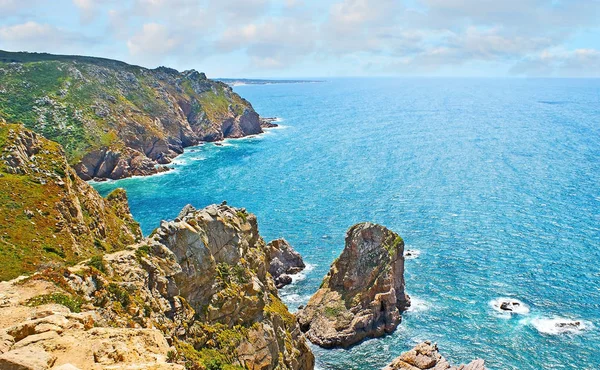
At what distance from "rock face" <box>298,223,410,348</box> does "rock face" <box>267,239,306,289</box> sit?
13.2m

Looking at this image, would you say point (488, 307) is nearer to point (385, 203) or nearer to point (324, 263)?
point (324, 263)

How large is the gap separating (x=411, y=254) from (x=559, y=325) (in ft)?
112

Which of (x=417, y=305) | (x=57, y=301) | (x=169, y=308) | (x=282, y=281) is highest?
(x=57, y=301)

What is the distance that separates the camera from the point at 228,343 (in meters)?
47.0

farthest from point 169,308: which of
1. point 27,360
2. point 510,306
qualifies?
point 510,306

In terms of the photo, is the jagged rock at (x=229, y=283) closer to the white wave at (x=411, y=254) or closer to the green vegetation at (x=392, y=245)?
the green vegetation at (x=392, y=245)

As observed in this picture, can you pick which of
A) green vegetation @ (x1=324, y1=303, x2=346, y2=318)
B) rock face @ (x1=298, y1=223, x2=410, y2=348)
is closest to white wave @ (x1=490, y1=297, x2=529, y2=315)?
rock face @ (x1=298, y1=223, x2=410, y2=348)

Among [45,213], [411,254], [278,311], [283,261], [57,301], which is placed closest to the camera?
[57,301]

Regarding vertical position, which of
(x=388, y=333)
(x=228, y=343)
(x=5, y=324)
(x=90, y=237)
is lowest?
(x=388, y=333)

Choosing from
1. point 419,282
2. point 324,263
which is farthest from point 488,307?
point 324,263

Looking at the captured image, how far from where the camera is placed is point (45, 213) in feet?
197

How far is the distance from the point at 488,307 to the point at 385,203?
57.0 m

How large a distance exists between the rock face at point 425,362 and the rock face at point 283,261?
128ft

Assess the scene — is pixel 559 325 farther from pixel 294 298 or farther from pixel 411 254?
pixel 294 298
